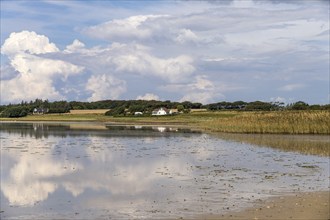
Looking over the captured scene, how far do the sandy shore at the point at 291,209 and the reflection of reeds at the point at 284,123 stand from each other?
32197 millimetres

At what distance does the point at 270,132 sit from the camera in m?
49.2

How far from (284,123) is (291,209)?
118 ft

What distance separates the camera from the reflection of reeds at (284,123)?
4622cm

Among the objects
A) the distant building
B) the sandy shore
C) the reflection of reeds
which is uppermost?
the distant building

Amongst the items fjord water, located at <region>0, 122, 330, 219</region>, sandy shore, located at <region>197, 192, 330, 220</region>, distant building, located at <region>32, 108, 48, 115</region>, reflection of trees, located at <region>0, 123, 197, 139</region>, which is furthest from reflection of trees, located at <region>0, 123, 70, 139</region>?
distant building, located at <region>32, 108, 48, 115</region>

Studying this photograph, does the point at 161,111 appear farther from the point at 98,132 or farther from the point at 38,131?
the point at 98,132

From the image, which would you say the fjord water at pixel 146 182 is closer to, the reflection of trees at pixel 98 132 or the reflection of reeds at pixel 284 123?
the reflection of reeds at pixel 284 123

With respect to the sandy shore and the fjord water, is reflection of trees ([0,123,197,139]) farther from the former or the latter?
the sandy shore

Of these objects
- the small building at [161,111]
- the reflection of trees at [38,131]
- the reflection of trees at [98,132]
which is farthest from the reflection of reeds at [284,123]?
the small building at [161,111]

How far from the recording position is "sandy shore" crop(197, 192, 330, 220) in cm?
1209

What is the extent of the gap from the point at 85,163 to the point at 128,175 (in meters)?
5.24

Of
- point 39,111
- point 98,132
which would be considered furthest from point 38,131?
point 39,111

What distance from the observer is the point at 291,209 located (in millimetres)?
12992

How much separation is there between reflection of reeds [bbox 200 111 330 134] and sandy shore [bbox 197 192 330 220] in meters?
32.2
